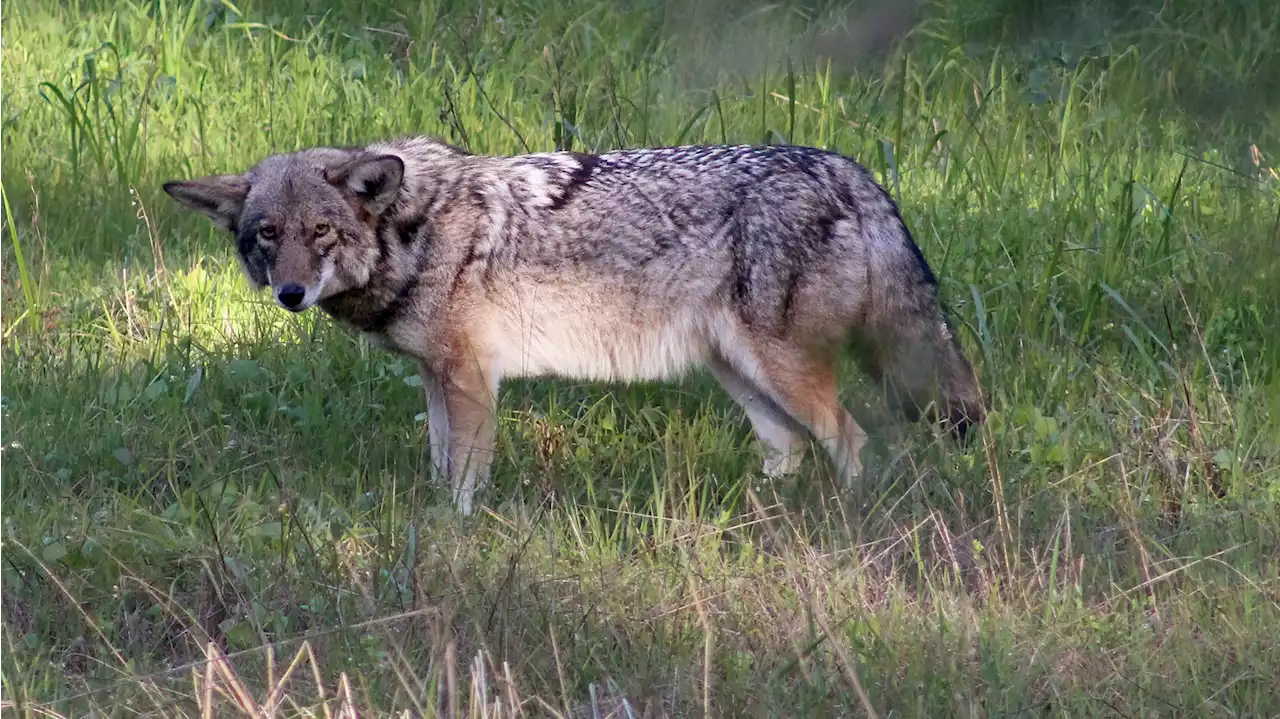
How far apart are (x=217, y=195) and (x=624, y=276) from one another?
56.1 inches

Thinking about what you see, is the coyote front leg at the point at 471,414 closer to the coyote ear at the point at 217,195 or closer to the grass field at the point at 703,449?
the grass field at the point at 703,449

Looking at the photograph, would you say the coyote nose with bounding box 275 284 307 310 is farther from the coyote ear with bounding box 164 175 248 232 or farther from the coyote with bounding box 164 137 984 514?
the coyote ear with bounding box 164 175 248 232

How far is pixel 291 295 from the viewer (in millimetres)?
4598

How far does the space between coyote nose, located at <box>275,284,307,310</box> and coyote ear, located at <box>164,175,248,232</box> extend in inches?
18.0

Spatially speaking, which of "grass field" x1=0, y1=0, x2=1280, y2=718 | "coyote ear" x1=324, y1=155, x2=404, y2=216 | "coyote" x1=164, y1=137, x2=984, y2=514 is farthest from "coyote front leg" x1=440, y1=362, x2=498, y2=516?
"coyote ear" x1=324, y1=155, x2=404, y2=216

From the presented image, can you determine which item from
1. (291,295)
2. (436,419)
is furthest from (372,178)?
(436,419)

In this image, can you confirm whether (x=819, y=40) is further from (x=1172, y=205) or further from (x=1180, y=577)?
(x=1172, y=205)

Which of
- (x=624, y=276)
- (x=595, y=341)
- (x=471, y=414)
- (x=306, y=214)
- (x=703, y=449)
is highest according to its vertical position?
(x=306, y=214)

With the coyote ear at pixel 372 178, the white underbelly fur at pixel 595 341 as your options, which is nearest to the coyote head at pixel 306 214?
the coyote ear at pixel 372 178

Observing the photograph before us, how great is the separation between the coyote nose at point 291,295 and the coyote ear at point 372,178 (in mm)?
432

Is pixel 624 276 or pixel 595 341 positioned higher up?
pixel 624 276

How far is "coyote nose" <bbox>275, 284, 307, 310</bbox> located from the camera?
459cm

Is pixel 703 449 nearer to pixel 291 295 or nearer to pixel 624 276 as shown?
pixel 624 276

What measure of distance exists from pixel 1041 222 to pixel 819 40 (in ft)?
13.9
